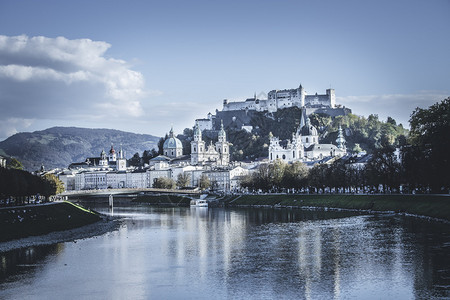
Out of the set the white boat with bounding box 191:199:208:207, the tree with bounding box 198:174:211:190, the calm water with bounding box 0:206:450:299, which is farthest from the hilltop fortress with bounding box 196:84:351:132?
the calm water with bounding box 0:206:450:299

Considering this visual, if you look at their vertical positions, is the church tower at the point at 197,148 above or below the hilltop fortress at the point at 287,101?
below

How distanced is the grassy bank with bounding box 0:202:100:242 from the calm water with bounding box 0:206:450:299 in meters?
4.90

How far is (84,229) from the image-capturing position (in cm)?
5994

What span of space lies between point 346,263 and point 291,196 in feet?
199

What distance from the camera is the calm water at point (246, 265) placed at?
3008 centimetres

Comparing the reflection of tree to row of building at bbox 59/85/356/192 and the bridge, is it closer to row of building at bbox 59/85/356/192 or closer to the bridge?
the bridge

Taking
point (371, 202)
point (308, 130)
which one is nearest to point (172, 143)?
point (308, 130)

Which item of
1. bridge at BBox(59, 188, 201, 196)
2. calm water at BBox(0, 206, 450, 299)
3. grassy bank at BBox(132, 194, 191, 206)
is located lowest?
calm water at BBox(0, 206, 450, 299)

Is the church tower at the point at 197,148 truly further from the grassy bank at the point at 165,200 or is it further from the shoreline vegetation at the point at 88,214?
the shoreline vegetation at the point at 88,214

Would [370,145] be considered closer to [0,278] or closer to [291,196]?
[291,196]

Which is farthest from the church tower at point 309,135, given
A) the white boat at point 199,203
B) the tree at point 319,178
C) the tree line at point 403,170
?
the tree at point 319,178

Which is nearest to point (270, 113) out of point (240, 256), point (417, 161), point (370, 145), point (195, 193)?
point (370, 145)

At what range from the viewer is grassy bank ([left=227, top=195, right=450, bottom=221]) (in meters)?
58.8

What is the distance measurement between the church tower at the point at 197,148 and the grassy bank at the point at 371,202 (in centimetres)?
7136
